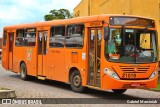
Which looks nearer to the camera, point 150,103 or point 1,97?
point 1,97

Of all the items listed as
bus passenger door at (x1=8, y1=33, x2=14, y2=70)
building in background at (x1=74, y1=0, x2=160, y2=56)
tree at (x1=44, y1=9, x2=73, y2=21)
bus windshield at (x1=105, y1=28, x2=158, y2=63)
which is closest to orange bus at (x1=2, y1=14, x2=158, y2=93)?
bus windshield at (x1=105, y1=28, x2=158, y2=63)

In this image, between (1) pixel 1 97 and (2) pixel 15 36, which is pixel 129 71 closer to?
(1) pixel 1 97

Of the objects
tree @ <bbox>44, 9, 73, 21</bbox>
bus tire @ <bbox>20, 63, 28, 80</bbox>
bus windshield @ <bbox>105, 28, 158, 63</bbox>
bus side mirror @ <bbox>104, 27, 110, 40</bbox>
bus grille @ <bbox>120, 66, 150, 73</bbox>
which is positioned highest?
tree @ <bbox>44, 9, 73, 21</bbox>

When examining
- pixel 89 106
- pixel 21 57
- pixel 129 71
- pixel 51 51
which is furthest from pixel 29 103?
pixel 21 57

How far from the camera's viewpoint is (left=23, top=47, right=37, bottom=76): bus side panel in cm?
2141

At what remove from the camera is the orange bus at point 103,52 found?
1516 cm

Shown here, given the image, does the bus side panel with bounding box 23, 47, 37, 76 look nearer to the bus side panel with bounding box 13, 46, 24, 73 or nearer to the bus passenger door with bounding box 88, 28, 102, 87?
the bus side panel with bounding box 13, 46, 24, 73

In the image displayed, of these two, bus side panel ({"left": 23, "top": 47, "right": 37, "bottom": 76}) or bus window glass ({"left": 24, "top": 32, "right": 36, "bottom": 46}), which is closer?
bus side panel ({"left": 23, "top": 47, "right": 37, "bottom": 76})

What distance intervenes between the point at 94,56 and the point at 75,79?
182 centimetres

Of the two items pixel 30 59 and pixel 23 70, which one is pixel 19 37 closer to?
pixel 23 70

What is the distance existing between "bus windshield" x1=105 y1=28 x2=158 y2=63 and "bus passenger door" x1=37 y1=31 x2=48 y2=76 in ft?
18.4

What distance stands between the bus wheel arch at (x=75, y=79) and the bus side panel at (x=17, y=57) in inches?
242

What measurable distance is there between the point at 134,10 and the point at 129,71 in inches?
661

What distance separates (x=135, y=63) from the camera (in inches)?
603
